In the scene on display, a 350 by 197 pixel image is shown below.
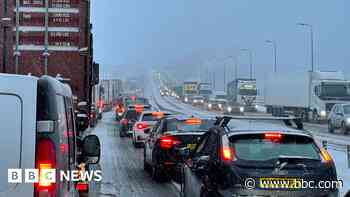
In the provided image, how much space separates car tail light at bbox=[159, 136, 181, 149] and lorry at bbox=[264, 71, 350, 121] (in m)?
36.9

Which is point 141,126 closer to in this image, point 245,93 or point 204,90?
point 245,93

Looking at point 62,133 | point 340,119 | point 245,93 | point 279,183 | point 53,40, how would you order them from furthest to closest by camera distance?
point 245,93 < point 340,119 < point 53,40 < point 279,183 < point 62,133

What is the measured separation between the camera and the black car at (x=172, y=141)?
14.5m

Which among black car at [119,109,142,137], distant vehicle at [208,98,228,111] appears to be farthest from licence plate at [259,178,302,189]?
distant vehicle at [208,98,228,111]

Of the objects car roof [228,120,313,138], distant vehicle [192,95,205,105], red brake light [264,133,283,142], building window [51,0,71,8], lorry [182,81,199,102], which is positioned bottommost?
distant vehicle [192,95,205,105]

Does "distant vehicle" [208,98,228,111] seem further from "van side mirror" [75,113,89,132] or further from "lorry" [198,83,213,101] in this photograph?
"van side mirror" [75,113,89,132]

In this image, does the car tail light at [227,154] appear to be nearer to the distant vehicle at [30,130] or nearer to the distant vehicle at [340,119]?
the distant vehicle at [30,130]

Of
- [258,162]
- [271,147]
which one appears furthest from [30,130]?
[271,147]

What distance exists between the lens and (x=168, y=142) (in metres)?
14.7

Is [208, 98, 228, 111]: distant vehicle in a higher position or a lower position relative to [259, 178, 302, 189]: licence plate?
lower

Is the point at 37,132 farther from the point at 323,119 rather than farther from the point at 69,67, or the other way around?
the point at 323,119

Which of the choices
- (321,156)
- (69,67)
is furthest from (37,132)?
(69,67)

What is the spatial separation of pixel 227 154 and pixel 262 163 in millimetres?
447

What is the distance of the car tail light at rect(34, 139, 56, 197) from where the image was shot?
4.48m
